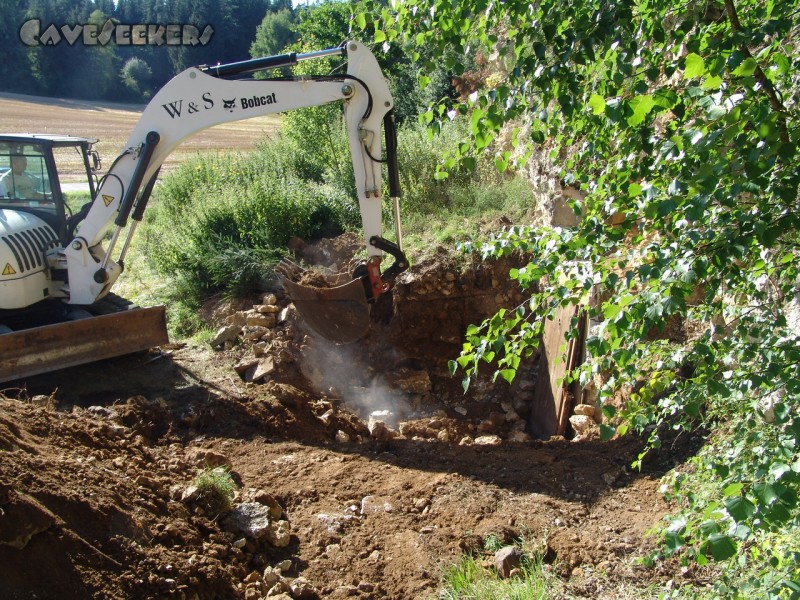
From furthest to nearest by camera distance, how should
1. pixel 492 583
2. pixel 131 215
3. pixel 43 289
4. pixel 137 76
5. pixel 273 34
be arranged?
pixel 137 76, pixel 273 34, pixel 43 289, pixel 131 215, pixel 492 583

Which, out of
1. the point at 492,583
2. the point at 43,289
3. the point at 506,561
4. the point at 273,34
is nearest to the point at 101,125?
the point at 273,34

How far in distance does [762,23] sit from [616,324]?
41.5 inches

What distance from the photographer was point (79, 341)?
7.30 meters

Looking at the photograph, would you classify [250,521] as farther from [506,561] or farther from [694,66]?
[694,66]

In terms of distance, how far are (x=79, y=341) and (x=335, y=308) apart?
2676 millimetres

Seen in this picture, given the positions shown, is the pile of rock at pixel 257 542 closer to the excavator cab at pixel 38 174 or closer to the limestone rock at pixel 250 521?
the limestone rock at pixel 250 521

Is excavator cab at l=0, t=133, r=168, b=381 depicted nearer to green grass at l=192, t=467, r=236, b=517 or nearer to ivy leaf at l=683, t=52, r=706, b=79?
green grass at l=192, t=467, r=236, b=517

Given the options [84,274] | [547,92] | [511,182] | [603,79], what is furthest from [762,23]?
[511,182]

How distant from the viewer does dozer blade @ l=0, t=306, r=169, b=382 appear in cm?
693

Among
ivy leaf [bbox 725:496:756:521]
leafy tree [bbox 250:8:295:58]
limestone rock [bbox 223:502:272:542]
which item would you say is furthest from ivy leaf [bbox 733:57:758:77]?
leafy tree [bbox 250:8:295:58]

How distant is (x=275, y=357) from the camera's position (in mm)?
7980

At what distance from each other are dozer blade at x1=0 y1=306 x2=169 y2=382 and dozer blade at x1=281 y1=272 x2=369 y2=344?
65.1 inches

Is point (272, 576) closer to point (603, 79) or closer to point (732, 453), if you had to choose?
point (732, 453)

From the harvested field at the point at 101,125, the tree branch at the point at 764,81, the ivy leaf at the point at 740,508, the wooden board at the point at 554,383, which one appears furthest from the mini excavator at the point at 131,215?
the harvested field at the point at 101,125
